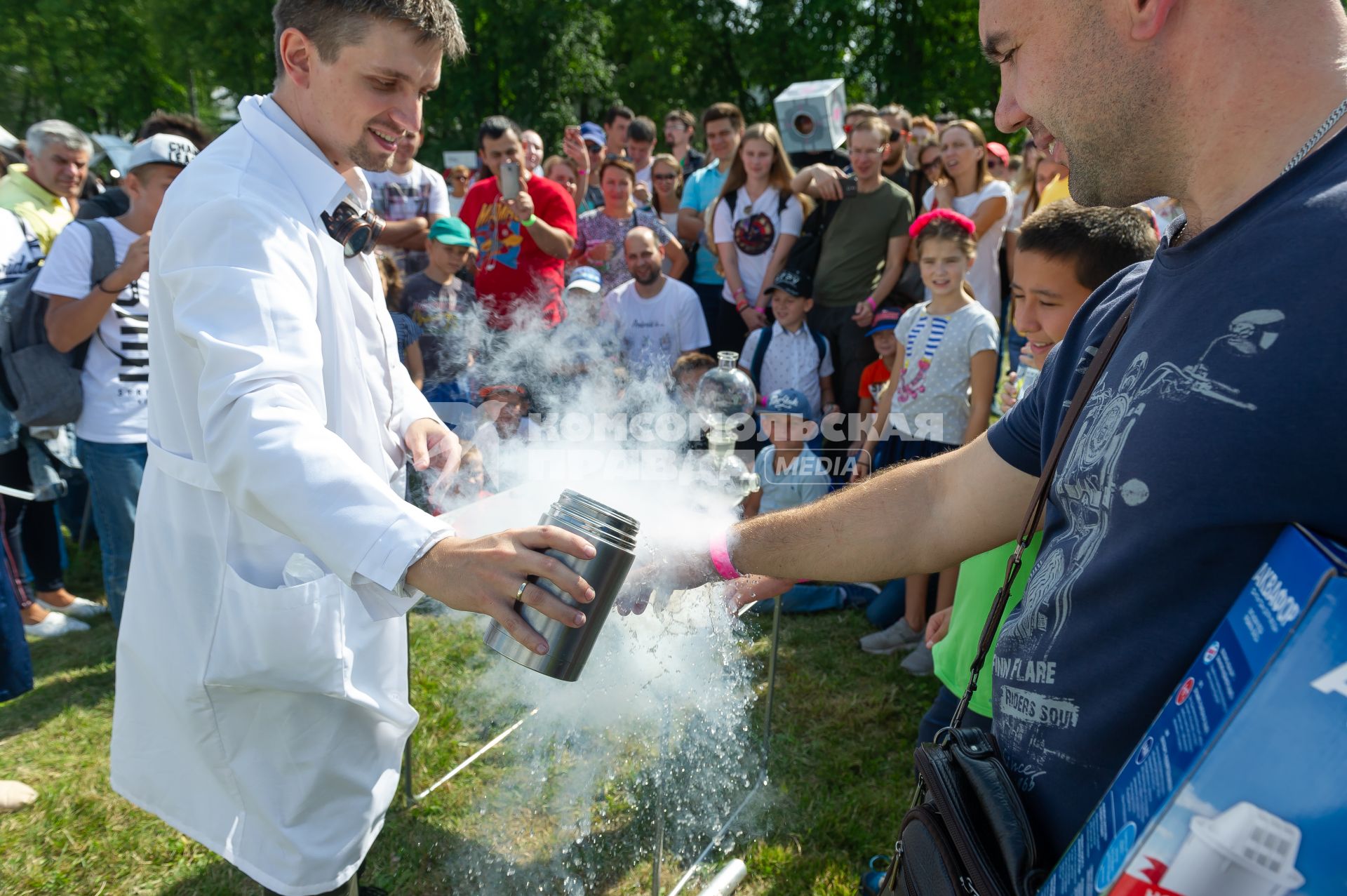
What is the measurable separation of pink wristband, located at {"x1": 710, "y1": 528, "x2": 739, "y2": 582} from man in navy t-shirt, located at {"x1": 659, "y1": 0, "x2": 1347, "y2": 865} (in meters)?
0.75

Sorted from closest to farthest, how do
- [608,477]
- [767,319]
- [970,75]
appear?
[608,477] < [767,319] < [970,75]

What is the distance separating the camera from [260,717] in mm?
2070

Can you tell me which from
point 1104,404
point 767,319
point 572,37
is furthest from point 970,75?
point 1104,404

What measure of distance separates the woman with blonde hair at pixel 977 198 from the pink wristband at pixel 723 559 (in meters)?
4.86

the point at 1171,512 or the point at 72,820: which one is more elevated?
the point at 1171,512

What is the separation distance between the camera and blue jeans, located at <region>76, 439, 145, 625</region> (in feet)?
13.9

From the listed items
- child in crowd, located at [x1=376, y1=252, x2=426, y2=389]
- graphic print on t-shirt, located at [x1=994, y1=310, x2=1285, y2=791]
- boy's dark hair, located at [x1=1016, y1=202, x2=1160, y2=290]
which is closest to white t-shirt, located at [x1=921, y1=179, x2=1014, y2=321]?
boy's dark hair, located at [x1=1016, y1=202, x2=1160, y2=290]

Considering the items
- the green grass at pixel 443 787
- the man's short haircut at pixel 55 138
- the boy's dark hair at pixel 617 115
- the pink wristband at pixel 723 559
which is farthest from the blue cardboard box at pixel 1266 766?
the boy's dark hair at pixel 617 115

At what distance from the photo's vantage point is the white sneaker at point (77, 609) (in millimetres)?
5219

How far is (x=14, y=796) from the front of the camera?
3.50 metres

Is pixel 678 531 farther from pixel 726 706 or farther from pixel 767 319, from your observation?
pixel 767 319

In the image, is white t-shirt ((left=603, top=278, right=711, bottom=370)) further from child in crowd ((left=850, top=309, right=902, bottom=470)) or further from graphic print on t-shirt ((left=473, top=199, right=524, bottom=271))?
child in crowd ((left=850, top=309, right=902, bottom=470))

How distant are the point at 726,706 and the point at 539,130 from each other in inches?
908

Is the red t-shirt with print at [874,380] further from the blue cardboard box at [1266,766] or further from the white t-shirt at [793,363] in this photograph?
the blue cardboard box at [1266,766]
